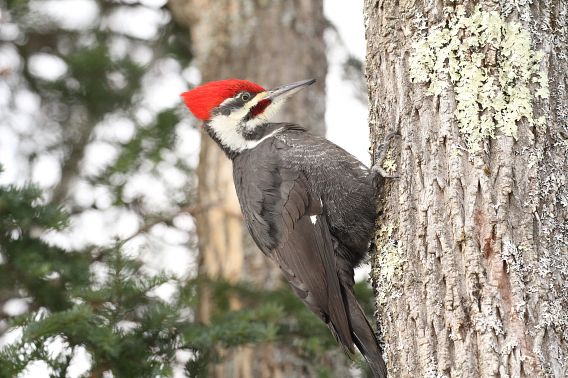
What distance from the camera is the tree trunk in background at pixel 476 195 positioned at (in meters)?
2.36

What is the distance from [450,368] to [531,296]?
0.33 meters

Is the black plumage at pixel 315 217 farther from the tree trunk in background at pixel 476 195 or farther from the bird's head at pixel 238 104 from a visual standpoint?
the tree trunk in background at pixel 476 195

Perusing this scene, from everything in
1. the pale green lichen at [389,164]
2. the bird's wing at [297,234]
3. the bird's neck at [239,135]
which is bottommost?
the bird's wing at [297,234]

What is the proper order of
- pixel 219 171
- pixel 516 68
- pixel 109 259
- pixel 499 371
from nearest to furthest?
pixel 499 371 → pixel 516 68 → pixel 109 259 → pixel 219 171

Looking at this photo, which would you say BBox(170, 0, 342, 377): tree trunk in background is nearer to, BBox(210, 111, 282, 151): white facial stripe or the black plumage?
BBox(210, 111, 282, 151): white facial stripe

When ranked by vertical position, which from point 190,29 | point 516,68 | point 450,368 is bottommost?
point 450,368

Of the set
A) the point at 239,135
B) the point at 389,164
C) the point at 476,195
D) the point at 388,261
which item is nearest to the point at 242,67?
the point at 239,135

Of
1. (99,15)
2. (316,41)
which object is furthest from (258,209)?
(99,15)

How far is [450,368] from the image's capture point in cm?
238

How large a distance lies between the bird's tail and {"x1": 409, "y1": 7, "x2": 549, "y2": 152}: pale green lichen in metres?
1.00

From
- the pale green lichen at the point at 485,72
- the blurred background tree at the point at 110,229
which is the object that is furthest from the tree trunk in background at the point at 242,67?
the pale green lichen at the point at 485,72

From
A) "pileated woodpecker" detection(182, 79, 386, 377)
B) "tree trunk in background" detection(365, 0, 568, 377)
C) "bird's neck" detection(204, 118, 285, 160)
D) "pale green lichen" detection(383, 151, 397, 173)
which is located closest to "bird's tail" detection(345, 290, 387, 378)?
"pileated woodpecker" detection(182, 79, 386, 377)

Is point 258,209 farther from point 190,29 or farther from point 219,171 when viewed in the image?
point 190,29

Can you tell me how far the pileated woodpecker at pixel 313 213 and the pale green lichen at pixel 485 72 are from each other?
2.09 ft
